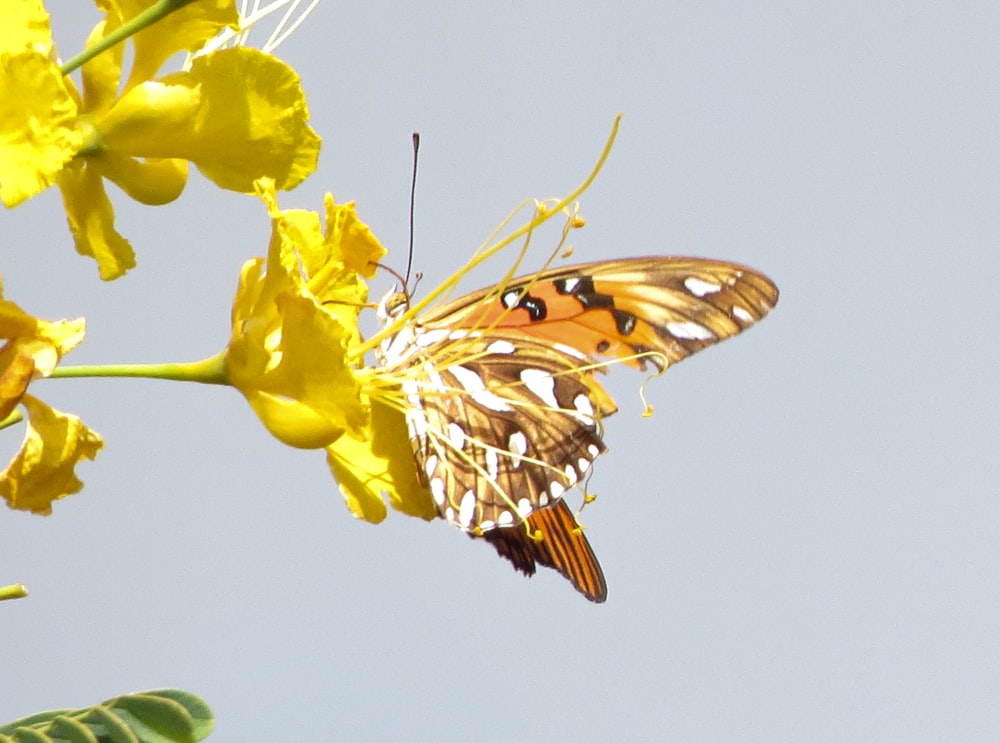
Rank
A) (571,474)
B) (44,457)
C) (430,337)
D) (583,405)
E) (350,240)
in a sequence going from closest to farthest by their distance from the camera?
1. (44,457)
2. (350,240)
3. (430,337)
4. (571,474)
5. (583,405)

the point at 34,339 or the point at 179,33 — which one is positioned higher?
the point at 179,33

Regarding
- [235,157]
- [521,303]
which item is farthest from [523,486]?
[235,157]

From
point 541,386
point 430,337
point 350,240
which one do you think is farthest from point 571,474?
point 350,240

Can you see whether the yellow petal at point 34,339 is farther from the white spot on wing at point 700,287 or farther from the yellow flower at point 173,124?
the white spot on wing at point 700,287

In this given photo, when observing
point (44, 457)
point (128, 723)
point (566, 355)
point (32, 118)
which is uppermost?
point (566, 355)

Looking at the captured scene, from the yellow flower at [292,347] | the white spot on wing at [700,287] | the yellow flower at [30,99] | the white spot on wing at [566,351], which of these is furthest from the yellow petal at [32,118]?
the white spot on wing at [700,287]

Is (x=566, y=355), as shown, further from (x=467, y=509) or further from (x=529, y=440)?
(x=467, y=509)


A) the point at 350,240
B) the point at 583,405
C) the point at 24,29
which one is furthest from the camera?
the point at 583,405

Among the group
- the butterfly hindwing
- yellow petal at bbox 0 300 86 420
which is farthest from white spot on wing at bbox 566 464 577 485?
yellow petal at bbox 0 300 86 420
